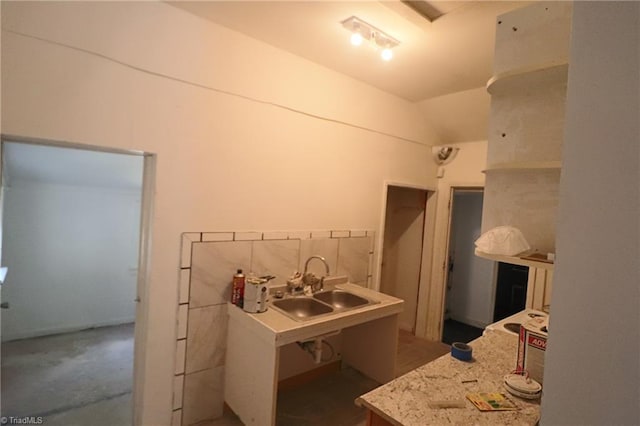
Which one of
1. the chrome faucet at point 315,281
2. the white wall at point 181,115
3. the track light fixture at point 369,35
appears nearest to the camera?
the white wall at point 181,115

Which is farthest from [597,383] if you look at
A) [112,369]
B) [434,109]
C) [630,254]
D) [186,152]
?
[112,369]

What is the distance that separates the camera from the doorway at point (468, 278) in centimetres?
425

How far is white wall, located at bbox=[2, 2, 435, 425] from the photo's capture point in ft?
4.72

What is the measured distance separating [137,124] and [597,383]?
6.59 feet

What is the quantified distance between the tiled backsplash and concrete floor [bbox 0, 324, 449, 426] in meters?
0.20

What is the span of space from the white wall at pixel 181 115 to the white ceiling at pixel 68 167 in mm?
1115

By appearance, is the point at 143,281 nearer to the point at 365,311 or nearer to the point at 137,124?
the point at 137,124

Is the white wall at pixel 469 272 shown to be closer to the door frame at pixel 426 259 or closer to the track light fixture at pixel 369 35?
the door frame at pixel 426 259

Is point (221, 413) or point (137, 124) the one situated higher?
point (137, 124)

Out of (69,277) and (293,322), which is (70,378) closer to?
(69,277)

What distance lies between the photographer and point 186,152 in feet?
6.00

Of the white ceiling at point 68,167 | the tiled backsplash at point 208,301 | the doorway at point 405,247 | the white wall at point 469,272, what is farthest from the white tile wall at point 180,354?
the white wall at point 469,272

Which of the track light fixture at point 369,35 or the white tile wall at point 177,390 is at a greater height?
the track light fixture at point 369,35

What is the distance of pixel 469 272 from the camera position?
4.46m
